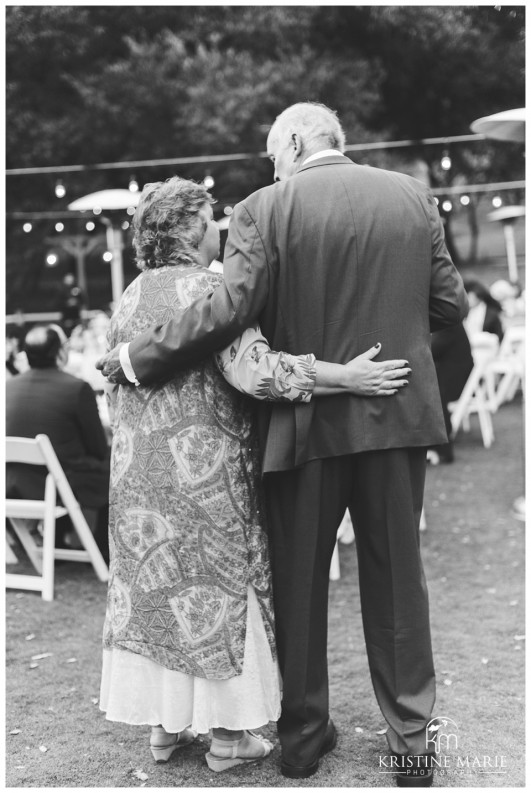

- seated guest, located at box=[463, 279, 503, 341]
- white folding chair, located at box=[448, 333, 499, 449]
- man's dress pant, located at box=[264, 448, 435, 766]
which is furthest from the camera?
seated guest, located at box=[463, 279, 503, 341]

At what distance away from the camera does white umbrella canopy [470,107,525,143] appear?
498 centimetres

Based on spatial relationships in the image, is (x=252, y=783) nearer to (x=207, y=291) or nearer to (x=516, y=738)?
(x=516, y=738)

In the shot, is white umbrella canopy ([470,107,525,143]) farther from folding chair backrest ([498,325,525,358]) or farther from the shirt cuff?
folding chair backrest ([498,325,525,358])

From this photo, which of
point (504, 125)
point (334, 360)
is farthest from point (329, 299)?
point (504, 125)

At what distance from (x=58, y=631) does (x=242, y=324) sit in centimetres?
234

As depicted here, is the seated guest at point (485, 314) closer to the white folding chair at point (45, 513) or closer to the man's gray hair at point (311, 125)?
the white folding chair at point (45, 513)

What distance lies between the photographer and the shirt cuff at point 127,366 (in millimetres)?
2551

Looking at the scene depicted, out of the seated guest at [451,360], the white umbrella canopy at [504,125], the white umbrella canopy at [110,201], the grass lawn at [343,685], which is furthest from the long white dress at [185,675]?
the white umbrella canopy at [110,201]

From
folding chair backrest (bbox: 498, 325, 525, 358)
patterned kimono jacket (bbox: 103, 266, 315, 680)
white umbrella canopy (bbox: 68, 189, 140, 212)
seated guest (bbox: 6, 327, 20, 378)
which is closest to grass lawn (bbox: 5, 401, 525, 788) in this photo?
patterned kimono jacket (bbox: 103, 266, 315, 680)

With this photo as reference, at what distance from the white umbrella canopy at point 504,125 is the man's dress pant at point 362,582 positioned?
3.15m

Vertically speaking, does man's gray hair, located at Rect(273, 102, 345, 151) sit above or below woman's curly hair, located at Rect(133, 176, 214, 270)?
above

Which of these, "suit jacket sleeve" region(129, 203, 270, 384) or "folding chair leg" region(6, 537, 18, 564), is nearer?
"suit jacket sleeve" region(129, 203, 270, 384)

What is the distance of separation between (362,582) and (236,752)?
0.70 meters

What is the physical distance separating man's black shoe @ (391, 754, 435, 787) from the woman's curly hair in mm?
1658
